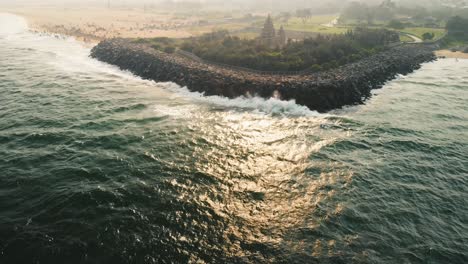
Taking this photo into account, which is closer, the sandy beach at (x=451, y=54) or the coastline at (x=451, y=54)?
the coastline at (x=451, y=54)

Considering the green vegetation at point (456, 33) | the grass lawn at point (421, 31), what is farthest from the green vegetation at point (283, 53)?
the grass lawn at point (421, 31)

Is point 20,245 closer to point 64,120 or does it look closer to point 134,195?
point 134,195

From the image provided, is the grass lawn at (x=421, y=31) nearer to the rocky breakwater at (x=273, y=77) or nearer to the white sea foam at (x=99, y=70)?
the rocky breakwater at (x=273, y=77)

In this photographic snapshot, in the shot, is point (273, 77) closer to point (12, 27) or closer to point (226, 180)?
point (226, 180)

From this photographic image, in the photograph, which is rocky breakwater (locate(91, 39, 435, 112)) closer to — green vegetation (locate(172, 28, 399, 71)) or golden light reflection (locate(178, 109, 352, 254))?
green vegetation (locate(172, 28, 399, 71))

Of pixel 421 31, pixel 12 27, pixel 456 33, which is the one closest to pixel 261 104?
pixel 456 33

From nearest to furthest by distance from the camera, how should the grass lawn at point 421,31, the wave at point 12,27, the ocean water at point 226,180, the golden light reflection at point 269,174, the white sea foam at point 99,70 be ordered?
the ocean water at point 226,180 → the golden light reflection at point 269,174 → the white sea foam at point 99,70 → the grass lawn at point 421,31 → the wave at point 12,27
